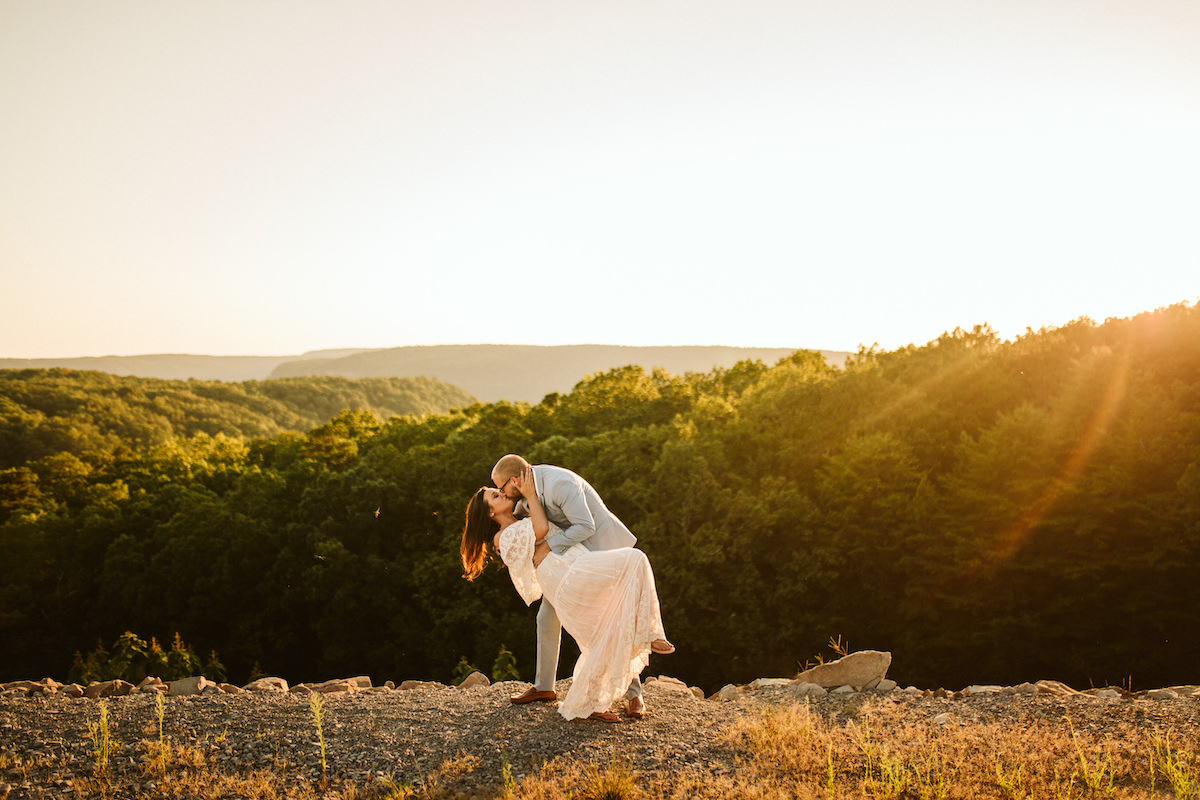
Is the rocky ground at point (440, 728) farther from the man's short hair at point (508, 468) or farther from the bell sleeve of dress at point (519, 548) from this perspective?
the man's short hair at point (508, 468)

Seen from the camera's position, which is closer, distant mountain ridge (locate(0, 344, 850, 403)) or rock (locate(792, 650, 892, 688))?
rock (locate(792, 650, 892, 688))

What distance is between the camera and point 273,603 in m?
22.6

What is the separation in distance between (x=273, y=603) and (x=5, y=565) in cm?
933

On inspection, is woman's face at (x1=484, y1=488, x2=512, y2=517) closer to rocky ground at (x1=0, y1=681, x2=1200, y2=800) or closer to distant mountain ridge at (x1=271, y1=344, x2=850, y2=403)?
rocky ground at (x1=0, y1=681, x2=1200, y2=800)

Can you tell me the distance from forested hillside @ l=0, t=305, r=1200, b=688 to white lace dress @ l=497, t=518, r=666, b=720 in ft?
35.0

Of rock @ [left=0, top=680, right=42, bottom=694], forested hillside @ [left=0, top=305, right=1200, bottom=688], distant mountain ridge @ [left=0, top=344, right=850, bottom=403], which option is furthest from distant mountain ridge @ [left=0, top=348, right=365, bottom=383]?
rock @ [left=0, top=680, right=42, bottom=694]

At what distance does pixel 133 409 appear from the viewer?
211 feet

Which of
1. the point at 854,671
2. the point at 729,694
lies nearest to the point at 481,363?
the point at 729,694

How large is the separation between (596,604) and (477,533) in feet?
3.97

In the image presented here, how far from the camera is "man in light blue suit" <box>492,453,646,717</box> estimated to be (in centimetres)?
622

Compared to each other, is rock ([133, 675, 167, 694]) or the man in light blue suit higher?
the man in light blue suit

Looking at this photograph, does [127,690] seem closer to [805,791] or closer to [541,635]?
[541,635]

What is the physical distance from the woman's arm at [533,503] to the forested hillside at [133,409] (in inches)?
1367

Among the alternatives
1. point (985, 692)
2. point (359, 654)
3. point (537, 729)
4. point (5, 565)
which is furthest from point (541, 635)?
point (5, 565)
